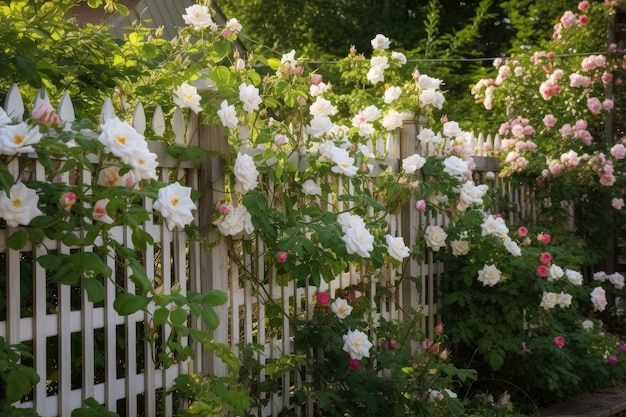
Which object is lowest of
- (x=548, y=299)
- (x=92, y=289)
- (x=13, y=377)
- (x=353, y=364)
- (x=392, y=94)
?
(x=353, y=364)

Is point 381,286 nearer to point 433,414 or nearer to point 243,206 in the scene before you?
point 433,414

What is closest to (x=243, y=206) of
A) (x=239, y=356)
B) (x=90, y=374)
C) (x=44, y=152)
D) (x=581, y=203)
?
(x=239, y=356)

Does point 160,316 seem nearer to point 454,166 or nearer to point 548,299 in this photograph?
point 454,166

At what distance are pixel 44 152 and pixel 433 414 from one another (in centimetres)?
221

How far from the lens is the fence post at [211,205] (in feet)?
11.2

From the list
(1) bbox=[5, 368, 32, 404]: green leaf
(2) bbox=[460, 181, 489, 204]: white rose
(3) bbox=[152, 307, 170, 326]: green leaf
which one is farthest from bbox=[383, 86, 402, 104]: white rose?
(1) bbox=[5, 368, 32, 404]: green leaf

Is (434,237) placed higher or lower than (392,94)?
lower

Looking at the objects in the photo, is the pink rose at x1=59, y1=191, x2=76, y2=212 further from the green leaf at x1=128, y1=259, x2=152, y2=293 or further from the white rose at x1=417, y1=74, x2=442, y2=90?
the white rose at x1=417, y1=74, x2=442, y2=90

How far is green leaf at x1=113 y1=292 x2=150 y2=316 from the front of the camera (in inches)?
100

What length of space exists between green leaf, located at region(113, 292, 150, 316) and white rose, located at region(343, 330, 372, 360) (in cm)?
140

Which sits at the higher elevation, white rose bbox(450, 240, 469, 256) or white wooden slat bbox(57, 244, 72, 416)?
white rose bbox(450, 240, 469, 256)

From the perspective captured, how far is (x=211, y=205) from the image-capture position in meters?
3.45

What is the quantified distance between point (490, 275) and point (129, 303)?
2836 millimetres

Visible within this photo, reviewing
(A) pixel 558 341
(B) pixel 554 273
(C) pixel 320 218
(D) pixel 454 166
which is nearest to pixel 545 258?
(B) pixel 554 273
